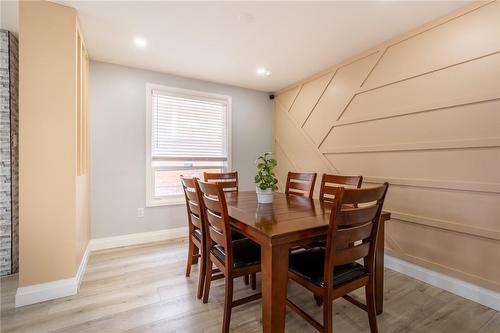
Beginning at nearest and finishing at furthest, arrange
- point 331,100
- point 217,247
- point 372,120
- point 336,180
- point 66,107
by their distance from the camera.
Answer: point 217,247 < point 66,107 < point 336,180 < point 372,120 < point 331,100

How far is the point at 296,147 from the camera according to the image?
375cm

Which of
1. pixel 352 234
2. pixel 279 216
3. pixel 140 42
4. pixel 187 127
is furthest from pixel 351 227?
pixel 187 127

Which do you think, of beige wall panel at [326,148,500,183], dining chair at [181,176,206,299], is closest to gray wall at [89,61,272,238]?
dining chair at [181,176,206,299]

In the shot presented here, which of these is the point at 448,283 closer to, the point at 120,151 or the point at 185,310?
the point at 185,310

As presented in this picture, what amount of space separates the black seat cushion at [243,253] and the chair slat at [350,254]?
22.4 inches

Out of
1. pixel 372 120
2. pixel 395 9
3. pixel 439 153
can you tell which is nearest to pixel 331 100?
pixel 372 120

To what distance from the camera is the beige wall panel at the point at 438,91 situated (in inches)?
71.6

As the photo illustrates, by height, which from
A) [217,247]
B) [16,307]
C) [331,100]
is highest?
[331,100]

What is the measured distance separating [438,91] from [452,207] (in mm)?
1042

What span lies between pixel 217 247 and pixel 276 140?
111 inches

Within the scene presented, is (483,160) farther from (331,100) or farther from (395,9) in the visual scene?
(331,100)

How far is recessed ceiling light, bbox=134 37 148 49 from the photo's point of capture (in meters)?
2.43

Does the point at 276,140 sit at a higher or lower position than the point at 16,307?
higher

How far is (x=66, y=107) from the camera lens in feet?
6.17
